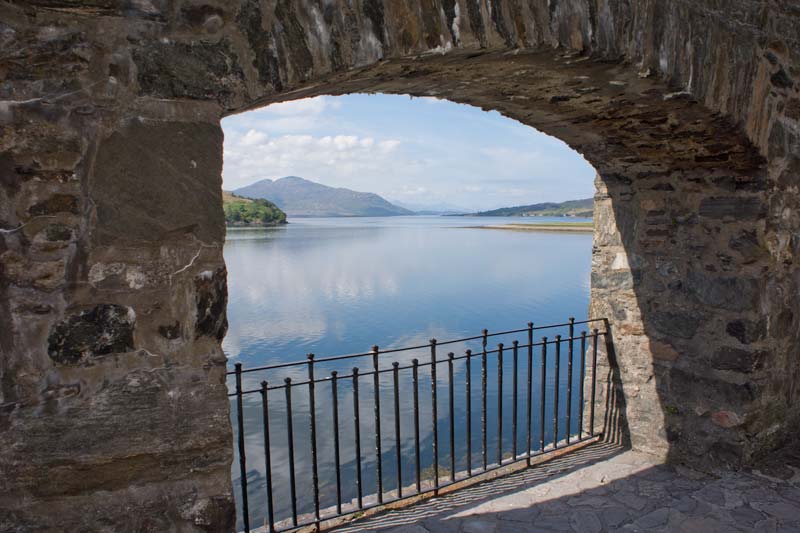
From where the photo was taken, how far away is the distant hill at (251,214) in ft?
178

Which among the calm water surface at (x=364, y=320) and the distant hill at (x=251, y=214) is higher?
the distant hill at (x=251, y=214)

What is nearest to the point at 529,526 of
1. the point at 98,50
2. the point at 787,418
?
the point at 787,418

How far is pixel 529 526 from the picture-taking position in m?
3.00

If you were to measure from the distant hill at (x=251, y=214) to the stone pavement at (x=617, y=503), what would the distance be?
168 feet

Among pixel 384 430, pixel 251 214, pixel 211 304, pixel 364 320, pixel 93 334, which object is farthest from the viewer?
pixel 251 214

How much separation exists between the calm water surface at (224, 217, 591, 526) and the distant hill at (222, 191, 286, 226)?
1221 inches

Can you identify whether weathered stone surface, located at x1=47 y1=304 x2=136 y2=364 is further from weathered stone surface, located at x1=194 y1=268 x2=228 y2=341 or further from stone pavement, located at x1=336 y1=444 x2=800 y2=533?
stone pavement, located at x1=336 y1=444 x2=800 y2=533

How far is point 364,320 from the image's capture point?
12547mm

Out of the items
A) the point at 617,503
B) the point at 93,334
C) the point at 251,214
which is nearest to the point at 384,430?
the point at 617,503

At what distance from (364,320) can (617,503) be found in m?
9.54

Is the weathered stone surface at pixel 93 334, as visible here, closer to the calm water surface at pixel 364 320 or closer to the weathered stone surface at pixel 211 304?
the weathered stone surface at pixel 211 304

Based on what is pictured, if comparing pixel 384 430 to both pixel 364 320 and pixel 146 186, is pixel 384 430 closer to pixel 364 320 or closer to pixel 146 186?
pixel 364 320

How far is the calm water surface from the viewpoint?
290 inches

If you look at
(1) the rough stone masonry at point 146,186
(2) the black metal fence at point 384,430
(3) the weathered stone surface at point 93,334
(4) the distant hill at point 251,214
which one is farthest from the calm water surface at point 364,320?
(4) the distant hill at point 251,214
